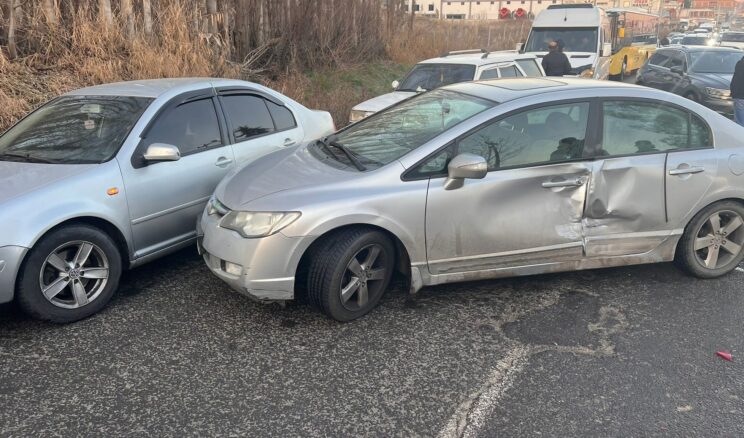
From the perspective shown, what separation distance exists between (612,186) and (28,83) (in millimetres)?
7987

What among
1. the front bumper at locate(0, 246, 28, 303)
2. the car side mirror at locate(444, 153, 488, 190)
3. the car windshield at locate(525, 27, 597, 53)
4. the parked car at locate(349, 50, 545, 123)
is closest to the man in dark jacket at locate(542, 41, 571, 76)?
the parked car at locate(349, 50, 545, 123)

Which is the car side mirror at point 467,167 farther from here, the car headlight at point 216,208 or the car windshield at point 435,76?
the car windshield at point 435,76

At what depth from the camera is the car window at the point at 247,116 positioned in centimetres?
543

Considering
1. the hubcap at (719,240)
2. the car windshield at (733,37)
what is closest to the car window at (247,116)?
the hubcap at (719,240)

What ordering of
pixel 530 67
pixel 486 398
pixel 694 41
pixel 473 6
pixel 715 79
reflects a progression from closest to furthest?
pixel 486 398 → pixel 530 67 → pixel 715 79 → pixel 694 41 → pixel 473 6

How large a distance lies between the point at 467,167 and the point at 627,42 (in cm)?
2226

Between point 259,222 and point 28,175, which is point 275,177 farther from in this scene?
point 28,175

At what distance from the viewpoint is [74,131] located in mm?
4723

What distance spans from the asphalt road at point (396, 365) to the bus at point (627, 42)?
58.6 ft

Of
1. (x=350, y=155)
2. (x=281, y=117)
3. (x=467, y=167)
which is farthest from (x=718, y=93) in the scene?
(x=350, y=155)

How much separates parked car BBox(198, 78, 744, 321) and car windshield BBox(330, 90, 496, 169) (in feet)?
0.06

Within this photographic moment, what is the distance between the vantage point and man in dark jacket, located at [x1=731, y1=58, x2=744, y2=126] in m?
9.59

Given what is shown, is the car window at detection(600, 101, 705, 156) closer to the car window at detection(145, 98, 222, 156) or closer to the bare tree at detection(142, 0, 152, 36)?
the car window at detection(145, 98, 222, 156)

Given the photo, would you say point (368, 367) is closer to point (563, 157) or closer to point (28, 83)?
point (563, 157)
